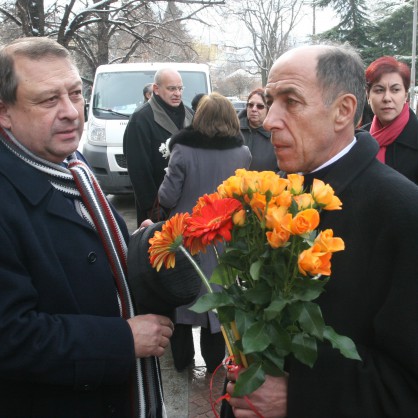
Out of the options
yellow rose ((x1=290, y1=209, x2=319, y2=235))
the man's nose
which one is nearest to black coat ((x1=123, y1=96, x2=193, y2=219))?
the man's nose

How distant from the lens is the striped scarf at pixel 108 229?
5.71ft

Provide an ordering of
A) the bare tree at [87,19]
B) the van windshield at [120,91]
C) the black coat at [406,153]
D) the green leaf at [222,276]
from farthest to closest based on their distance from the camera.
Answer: the bare tree at [87,19], the van windshield at [120,91], the black coat at [406,153], the green leaf at [222,276]

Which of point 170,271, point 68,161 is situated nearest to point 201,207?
point 170,271

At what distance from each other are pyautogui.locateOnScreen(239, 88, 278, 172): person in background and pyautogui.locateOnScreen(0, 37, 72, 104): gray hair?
3.37 metres

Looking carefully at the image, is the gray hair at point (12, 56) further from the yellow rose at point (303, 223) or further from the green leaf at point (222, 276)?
the yellow rose at point (303, 223)

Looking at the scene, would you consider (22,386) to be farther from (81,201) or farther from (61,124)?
(61,124)

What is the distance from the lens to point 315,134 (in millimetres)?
1623

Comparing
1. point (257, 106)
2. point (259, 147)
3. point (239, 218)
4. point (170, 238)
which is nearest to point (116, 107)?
point (257, 106)

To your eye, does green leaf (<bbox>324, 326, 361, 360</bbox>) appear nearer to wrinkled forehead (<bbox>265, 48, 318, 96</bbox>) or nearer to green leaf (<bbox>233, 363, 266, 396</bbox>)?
green leaf (<bbox>233, 363, 266, 396</bbox>)

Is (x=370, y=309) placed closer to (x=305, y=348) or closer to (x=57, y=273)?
(x=305, y=348)

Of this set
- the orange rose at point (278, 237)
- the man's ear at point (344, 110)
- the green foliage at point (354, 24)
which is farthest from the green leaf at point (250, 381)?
the green foliage at point (354, 24)

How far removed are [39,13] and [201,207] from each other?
1048 centimetres

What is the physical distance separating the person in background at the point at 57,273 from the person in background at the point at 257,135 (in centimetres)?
319

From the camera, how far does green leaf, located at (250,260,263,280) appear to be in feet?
3.78
